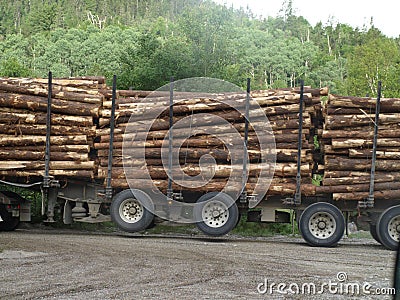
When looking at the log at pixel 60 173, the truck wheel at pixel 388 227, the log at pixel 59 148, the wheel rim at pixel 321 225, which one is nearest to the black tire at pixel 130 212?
the log at pixel 60 173

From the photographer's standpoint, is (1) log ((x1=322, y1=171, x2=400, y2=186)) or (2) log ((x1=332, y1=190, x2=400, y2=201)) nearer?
(2) log ((x1=332, y1=190, x2=400, y2=201))

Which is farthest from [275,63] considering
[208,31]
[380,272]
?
[380,272]

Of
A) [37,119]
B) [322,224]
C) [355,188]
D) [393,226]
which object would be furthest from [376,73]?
[37,119]

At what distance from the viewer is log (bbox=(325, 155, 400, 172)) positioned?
16469mm

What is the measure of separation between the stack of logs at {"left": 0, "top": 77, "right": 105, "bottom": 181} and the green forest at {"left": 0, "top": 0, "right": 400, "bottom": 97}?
6771 mm

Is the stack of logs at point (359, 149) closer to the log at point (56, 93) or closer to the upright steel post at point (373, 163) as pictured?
the upright steel post at point (373, 163)

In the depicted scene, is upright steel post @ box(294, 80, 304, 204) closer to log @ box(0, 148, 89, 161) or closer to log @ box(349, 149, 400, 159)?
log @ box(349, 149, 400, 159)

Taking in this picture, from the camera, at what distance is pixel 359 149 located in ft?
54.7

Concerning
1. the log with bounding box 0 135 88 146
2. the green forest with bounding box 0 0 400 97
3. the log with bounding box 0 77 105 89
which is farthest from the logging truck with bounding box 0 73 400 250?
the green forest with bounding box 0 0 400 97

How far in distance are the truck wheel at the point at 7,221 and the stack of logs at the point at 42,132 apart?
40.9 inches

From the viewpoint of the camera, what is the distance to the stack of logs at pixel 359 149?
16.5 metres

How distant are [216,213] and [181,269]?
19.2 ft

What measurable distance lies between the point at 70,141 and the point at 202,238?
4.17m

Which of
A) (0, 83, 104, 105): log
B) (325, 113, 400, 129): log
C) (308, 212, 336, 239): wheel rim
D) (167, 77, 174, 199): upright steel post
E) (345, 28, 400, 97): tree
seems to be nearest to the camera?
(308, 212, 336, 239): wheel rim
